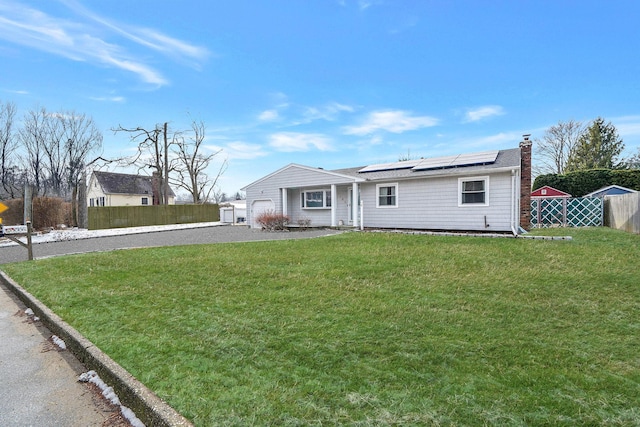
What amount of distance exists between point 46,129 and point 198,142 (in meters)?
12.7

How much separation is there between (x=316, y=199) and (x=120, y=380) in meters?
14.8

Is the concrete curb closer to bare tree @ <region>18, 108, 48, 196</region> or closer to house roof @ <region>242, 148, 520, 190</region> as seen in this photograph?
house roof @ <region>242, 148, 520, 190</region>

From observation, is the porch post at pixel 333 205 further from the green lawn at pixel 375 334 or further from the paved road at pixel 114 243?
the green lawn at pixel 375 334

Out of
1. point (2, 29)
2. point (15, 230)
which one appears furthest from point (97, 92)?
point (15, 230)

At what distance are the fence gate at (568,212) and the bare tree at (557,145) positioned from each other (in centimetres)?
2406

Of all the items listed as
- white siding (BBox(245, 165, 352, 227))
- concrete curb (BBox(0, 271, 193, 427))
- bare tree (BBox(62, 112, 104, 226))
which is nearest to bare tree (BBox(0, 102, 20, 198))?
bare tree (BBox(62, 112, 104, 226))

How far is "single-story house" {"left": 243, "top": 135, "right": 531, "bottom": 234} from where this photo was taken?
1208cm

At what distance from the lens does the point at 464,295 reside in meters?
4.79

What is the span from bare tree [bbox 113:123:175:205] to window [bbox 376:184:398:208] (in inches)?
845

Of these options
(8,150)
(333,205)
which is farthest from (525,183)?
(8,150)

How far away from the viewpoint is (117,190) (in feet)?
120

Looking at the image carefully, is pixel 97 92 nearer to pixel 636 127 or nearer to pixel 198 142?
pixel 198 142

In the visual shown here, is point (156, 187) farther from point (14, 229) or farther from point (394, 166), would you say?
point (394, 166)

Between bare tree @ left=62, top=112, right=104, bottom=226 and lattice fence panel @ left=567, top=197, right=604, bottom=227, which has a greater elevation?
bare tree @ left=62, top=112, right=104, bottom=226
